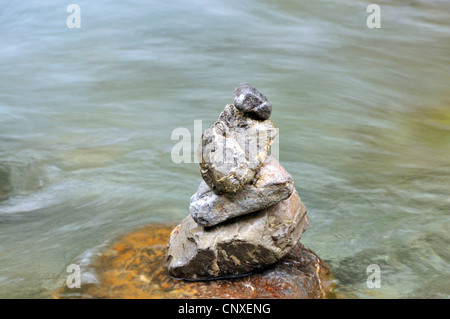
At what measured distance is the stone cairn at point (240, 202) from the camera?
144 inches

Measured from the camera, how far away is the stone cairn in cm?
367

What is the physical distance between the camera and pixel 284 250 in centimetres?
393

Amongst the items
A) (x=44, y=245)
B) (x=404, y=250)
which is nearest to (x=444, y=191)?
(x=404, y=250)

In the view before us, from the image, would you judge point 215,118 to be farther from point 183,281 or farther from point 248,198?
point 248,198

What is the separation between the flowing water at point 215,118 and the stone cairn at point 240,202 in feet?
2.84

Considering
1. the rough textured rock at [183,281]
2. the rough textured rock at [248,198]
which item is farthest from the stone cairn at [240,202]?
the rough textured rock at [183,281]

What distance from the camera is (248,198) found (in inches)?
147

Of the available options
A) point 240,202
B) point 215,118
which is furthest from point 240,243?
point 215,118

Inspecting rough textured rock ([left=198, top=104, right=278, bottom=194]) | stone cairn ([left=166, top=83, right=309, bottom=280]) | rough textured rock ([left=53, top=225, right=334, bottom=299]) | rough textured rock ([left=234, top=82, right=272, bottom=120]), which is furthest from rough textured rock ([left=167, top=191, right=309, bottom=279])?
rough textured rock ([left=234, top=82, right=272, bottom=120])

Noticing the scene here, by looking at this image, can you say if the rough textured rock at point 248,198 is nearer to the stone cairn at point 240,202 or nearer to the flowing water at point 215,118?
the stone cairn at point 240,202

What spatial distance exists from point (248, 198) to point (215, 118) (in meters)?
5.23

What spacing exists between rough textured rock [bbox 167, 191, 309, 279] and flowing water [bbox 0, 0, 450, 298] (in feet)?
2.62

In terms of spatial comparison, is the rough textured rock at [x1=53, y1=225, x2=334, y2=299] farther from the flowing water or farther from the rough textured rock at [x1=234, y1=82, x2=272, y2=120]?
the rough textured rock at [x1=234, y1=82, x2=272, y2=120]

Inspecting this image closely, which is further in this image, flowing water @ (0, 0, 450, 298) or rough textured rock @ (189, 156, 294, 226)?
flowing water @ (0, 0, 450, 298)
